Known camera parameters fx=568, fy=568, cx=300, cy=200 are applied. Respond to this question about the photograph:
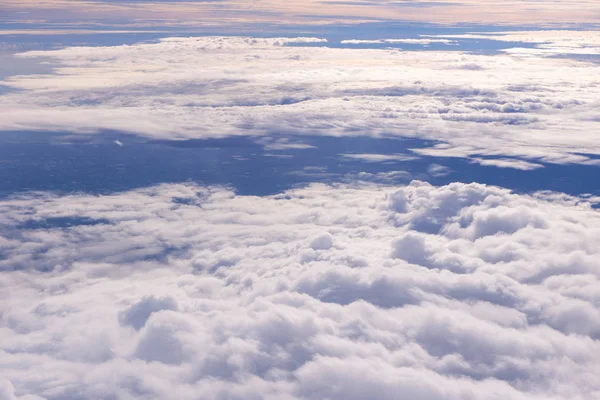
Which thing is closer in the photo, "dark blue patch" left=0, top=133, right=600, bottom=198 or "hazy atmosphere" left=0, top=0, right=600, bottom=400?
"hazy atmosphere" left=0, top=0, right=600, bottom=400

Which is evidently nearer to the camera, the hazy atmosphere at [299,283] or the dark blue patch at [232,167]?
the hazy atmosphere at [299,283]

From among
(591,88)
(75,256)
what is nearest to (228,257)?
(75,256)

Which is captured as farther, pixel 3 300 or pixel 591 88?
pixel 591 88

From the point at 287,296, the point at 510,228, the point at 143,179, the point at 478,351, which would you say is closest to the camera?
the point at 478,351

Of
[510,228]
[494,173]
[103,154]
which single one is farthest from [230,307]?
[103,154]

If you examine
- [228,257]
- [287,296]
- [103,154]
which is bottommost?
[103,154]

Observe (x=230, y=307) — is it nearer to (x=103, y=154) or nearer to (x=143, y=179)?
(x=143, y=179)

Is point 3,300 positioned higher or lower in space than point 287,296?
lower

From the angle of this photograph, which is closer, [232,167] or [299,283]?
[299,283]

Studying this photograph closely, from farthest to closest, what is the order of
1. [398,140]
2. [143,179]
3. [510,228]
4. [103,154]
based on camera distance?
[398,140]
[103,154]
[143,179]
[510,228]
